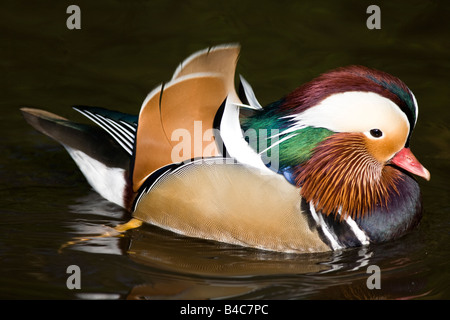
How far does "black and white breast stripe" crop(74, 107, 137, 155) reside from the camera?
4.72 meters

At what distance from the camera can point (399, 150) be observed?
4.40 m

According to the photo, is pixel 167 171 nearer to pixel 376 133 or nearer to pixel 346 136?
pixel 346 136

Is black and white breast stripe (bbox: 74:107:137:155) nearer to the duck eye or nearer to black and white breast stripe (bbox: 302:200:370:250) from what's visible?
black and white breast stripe (bbox: 302:200:370:250)

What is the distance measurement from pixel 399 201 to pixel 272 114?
942 millimetres

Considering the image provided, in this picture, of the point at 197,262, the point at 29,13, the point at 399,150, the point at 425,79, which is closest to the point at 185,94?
the point at 197,262

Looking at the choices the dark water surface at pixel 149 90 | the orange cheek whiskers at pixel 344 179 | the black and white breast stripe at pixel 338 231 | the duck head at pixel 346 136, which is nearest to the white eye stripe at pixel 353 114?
the duck head at pixel 346 136

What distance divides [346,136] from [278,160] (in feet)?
1.37

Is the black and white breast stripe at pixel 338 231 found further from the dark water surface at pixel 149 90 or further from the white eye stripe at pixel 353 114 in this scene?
the white eye stripe at pixel 353 114

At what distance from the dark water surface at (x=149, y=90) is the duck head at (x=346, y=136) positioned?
13.7 inches

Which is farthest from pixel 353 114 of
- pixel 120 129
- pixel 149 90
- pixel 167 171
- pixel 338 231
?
pixel 149 90

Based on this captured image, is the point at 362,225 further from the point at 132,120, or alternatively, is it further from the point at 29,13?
the point at 29,13

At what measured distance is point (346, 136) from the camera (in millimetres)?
4391

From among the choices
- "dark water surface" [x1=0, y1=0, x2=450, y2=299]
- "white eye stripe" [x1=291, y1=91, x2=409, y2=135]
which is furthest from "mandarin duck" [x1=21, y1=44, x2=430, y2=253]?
"dark water surface" [x1=0, y1=0, x2=450, y2=299]

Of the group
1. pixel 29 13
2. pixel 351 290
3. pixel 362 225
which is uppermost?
pixel 29 13
